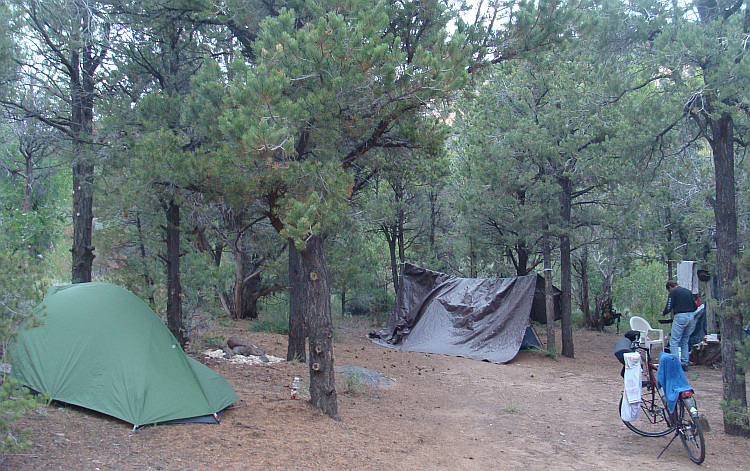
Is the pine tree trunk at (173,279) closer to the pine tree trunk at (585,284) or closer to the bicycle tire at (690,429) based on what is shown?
the bicycle tire at (690,429)

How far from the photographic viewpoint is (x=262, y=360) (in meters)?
10.4

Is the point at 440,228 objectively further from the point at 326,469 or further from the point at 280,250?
the point at 326,469

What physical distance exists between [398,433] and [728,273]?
4.21 metres

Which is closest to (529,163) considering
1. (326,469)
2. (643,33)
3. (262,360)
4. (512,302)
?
(512,302)

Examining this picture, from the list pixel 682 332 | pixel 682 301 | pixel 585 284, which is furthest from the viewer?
pixel 585 284

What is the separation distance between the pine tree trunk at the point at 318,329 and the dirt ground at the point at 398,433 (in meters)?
0.22

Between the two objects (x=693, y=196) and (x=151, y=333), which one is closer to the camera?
(x=151, y=333)

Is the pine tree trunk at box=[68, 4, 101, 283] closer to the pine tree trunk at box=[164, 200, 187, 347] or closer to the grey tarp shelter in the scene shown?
the pine tree trunk at box=[164, 200, 187, 347]

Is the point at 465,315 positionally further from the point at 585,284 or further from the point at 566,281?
the point at 585,284

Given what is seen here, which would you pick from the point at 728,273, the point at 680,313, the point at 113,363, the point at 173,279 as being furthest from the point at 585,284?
the point at 113,363

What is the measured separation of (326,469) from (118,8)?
6.71 meters

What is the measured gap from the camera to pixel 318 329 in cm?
672

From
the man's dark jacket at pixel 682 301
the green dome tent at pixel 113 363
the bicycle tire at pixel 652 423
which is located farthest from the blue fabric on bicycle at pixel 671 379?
the green dome tent at pixel 113 363

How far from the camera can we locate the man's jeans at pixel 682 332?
9.60 m
